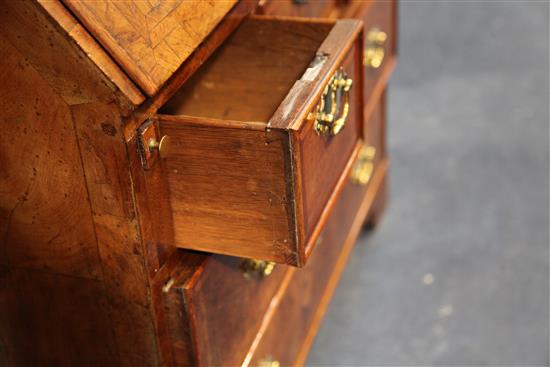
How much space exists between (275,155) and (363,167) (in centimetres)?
88

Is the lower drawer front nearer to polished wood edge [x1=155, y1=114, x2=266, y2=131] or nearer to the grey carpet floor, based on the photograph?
the grey carpet floor

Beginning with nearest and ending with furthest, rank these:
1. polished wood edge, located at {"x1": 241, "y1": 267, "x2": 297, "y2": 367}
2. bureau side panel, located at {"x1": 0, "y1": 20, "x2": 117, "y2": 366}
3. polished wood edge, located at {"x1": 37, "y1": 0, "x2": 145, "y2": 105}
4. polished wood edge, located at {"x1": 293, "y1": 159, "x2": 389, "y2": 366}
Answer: polished wood edge, located at {"x1": 37, "y1": 0, "x2": 145, "y2": 105}, bureau side panel, located at {"x1": 0, "y1": 20, "x2": 117, "y2": 366}, polished wood edge, located at {"x1": 241, "y1": 267, "x2": 297, "y2": 367}, polished wood edge, located at {"x1": 293, "y1": 159, "x2": 389, "y2": 366}

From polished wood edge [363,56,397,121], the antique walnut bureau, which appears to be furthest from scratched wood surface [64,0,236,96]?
polished wood edge [363,56,397,121]

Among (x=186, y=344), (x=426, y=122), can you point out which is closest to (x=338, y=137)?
(x=186, y=344)

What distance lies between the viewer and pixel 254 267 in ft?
4.07

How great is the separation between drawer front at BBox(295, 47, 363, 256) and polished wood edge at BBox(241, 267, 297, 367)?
257 millimetres

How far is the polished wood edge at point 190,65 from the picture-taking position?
960 mm

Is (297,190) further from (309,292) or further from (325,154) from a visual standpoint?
(309,292)

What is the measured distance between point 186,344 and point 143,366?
0.06 metres

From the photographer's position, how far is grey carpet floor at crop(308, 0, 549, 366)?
5.86 feet

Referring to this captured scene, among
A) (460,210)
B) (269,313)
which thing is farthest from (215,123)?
(460,210)

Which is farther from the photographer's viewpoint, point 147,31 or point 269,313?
point 269,313

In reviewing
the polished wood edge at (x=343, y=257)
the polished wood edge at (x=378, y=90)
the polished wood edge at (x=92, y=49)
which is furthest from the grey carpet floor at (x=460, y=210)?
the polished wood edge at (x=92, y=49)

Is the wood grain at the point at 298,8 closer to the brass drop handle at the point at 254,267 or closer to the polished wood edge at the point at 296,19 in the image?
the polished wood edge at the point at 296,19
